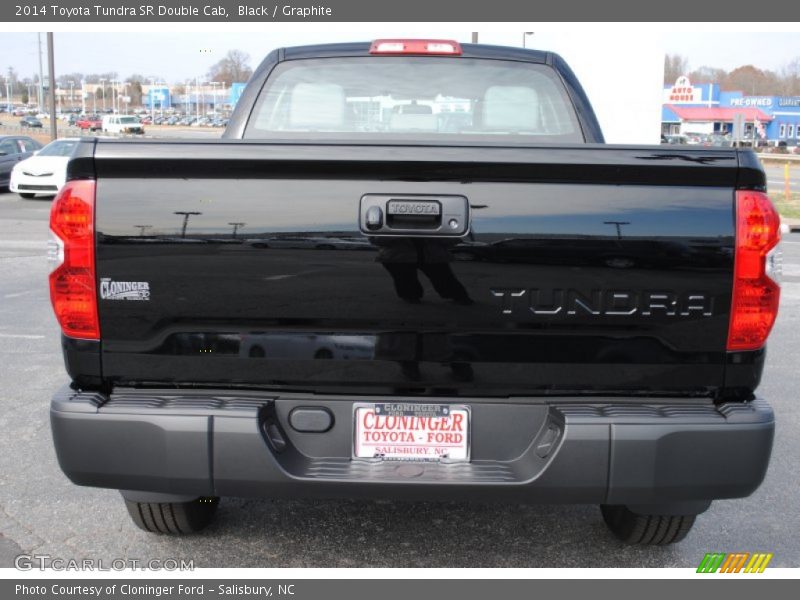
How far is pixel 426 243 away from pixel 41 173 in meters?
20.1

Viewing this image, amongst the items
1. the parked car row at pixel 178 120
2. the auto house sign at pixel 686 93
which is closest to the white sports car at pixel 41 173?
the parked car row at pixel 178 120

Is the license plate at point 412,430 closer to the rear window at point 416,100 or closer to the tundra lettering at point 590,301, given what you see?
the tundra lettering at point 590,301

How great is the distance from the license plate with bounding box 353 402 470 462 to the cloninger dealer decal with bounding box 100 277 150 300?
0.78 metres

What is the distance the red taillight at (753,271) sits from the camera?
2.71 metres

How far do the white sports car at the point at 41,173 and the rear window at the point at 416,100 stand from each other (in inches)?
705

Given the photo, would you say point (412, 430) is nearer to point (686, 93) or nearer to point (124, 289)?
point (124, 289)

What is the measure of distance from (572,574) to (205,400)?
161 centimetres

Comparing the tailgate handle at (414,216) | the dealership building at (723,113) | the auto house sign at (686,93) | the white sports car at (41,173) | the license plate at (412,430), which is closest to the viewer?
the tailgate handle at (414,216)

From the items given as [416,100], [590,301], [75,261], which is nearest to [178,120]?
[416,100]

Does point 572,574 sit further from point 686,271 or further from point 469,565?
point 686,271

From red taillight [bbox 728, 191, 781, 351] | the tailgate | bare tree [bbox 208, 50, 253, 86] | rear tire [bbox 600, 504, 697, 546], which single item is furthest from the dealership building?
the tailgate

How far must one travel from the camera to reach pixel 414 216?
2.68 m

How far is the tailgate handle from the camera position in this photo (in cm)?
268
